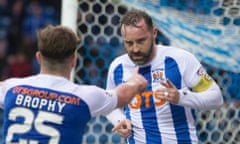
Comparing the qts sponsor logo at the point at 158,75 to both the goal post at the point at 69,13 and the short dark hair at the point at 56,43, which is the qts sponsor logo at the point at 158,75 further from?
the goal post at the point at 69,13

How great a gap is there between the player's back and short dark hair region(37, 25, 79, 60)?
0.11 metres

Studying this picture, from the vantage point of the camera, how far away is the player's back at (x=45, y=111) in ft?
8.02

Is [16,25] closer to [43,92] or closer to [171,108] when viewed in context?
[171,108]

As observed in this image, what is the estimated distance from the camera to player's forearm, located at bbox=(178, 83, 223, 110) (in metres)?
3.20

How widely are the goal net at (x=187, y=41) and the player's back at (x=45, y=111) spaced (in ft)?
6.58

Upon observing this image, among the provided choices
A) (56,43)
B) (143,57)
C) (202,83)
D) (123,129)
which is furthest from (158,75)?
(56,43)

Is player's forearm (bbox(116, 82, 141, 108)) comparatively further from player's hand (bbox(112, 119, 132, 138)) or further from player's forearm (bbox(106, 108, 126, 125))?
player's forearm (bbox(106, 108, 126, 125))

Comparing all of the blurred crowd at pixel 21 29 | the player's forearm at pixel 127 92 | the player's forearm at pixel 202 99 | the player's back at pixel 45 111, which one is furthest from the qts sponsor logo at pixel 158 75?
the blurred crowd at pixel 21 29

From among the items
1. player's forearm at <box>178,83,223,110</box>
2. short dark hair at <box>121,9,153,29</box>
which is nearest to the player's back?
player's forearm at <box>178,83,223,110</box>

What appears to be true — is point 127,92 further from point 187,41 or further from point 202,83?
point 187,41

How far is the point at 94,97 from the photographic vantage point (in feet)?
8.36

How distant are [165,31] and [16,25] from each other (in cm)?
208

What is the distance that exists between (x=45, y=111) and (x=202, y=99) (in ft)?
3.60

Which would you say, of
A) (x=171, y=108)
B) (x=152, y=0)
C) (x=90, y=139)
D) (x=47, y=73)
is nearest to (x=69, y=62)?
(x=47, y=73)
